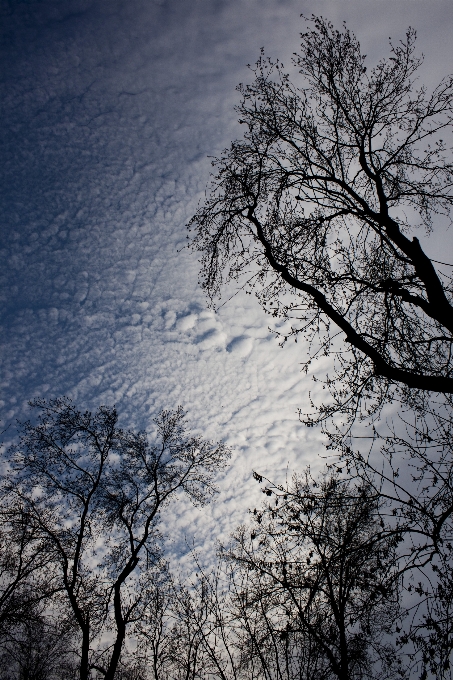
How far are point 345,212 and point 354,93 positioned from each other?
2.62 m

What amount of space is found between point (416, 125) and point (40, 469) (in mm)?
15869

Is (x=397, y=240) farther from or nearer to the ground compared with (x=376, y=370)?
farther from the ground

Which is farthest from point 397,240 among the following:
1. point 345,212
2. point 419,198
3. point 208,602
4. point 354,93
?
point 208,602

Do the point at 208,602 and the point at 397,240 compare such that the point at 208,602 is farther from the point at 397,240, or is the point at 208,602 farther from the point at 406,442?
the point at 397,240

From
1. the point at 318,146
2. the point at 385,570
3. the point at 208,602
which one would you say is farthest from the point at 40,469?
the point at 318,146

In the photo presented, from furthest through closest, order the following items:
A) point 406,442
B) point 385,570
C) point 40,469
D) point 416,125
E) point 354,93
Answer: point 40,469 < point 354,93 < point 416,125 < point 406,442 < point 385,570

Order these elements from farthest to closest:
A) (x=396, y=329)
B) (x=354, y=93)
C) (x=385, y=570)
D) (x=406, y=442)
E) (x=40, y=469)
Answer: (x=40, y=469)
(x=354, y=93)
(x=396, y=329)
(x=406, y=442)
(x=385, y=570)

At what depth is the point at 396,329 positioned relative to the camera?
18.8 ft

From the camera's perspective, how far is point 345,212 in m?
6.70

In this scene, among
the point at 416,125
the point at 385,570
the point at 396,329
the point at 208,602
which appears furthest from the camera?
the point at 208,602

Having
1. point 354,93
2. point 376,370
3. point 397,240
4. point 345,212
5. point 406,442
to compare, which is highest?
point 354,93

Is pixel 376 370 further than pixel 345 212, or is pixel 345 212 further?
pixel 345 212

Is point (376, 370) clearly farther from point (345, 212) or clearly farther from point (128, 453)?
point (128, 453)

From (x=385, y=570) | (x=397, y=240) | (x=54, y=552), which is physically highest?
(x=397, y=240)
